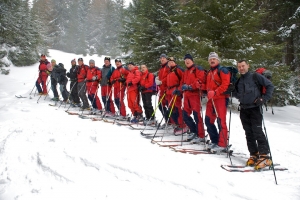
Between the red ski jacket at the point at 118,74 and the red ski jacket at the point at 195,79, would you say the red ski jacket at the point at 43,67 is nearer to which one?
the red ski jacket at the point at 118,74

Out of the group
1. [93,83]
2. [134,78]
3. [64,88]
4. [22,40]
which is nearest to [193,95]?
[134,78]

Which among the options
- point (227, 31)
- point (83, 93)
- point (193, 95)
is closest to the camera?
point (193, 95)

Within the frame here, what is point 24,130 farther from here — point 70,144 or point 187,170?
point 187,170

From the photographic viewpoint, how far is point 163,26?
49.4 feet

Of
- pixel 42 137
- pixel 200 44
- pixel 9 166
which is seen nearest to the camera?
pixel 9 166

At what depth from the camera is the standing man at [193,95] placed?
6465 mm

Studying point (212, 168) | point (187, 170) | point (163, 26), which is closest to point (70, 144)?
point (187, 170)

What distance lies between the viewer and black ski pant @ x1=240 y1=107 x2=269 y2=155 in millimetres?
5098

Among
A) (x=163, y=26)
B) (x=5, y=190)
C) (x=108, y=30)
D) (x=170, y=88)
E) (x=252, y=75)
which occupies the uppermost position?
(x=108, y=30)

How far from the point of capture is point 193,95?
21.8 ft

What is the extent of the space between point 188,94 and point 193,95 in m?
0.14

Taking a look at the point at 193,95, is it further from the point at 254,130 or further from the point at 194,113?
the point at 254,130

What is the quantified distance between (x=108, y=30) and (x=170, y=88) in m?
47.8

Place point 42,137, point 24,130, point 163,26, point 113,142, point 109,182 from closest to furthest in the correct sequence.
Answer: point 109,182, point 113,142, point 42,137, point 24,130, point 163,26
